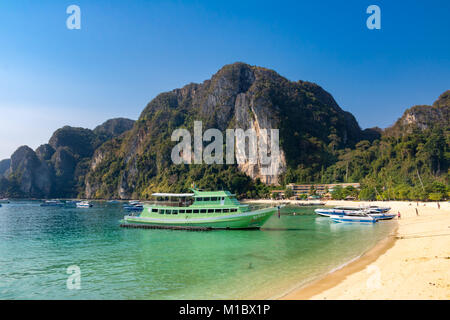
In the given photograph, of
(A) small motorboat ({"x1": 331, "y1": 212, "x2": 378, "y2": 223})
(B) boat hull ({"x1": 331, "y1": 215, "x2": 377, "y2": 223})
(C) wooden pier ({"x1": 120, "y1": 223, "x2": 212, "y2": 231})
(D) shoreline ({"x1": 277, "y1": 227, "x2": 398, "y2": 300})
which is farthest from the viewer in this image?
(A) small motorboat ({"x1": 331, "y1": 212, "x2": 378, "y2": 223})

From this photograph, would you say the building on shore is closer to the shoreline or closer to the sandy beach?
the shoreline

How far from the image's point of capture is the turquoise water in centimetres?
1692

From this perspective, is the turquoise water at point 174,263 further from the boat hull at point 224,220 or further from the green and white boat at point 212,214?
the green and white boat at point 212,214

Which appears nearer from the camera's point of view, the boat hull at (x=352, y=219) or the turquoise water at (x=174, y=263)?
the turquoise water at (x=174, y=263)

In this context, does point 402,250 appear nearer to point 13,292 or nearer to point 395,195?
point 13,292

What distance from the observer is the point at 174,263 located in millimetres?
23578

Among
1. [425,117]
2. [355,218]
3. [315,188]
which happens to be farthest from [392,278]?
[425,117]

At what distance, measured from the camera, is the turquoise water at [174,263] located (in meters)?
16.9

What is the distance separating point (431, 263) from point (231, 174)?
577 feet

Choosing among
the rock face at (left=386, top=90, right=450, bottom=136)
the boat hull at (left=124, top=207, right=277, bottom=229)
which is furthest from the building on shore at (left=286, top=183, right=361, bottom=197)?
the boat hull at (left=124, top=207, right=277, bottom=229)

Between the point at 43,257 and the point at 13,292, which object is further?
the point at 43,257

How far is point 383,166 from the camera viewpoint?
154 meters

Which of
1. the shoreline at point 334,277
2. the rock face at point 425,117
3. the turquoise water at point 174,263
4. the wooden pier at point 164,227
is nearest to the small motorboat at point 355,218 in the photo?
the turquoise water at point 174,263
